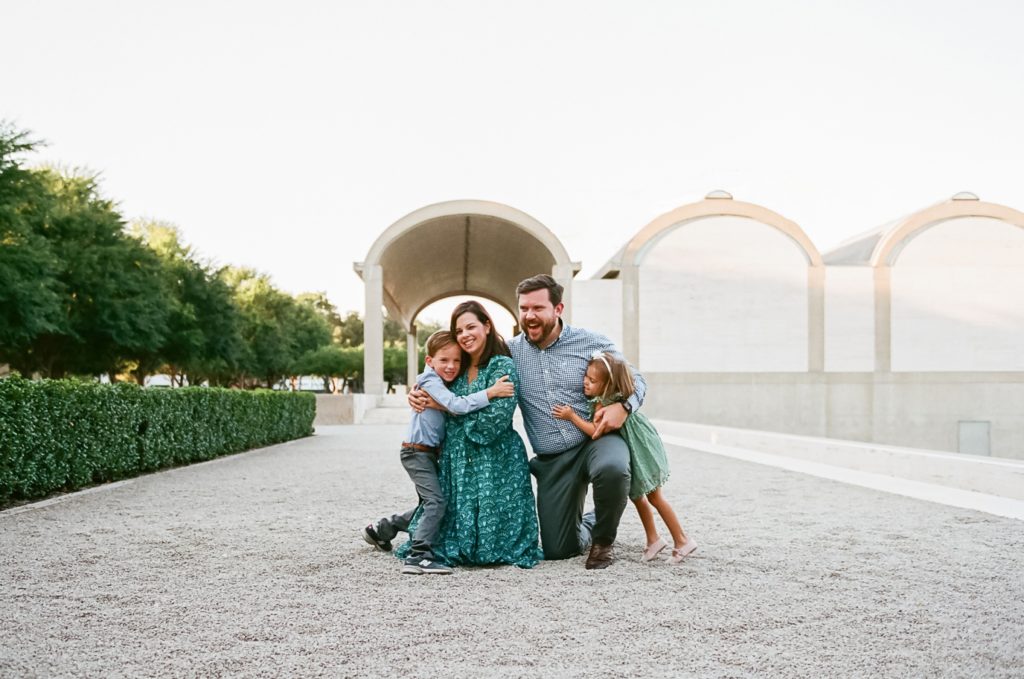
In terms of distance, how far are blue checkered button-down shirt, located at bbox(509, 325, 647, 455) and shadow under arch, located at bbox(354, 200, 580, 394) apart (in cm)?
2060

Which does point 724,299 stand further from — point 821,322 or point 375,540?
point 375,540

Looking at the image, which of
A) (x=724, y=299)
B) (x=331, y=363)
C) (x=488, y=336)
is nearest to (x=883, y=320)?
(x=724, y=299)

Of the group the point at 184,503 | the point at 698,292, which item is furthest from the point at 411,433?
the point at 698,292

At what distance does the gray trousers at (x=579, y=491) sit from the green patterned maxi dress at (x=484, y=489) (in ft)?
0.49

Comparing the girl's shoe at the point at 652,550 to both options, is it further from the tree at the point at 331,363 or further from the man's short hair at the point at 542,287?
the tree at the point at 331,363

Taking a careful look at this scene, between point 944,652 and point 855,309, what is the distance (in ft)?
86.7

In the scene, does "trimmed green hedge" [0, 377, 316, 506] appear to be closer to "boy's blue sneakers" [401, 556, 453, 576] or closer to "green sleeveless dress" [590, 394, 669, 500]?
"boy's blue sneakers" [401, 556, 453, 576]

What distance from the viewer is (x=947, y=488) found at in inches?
388

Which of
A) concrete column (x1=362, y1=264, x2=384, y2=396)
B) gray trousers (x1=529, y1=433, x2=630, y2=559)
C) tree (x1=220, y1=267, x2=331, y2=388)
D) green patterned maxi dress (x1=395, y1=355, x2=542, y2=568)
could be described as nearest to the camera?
gray trousers (x1=529, y1=433, x2=630, y2=559)

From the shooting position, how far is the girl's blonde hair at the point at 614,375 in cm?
562

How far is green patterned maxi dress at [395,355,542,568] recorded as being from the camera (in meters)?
5.62

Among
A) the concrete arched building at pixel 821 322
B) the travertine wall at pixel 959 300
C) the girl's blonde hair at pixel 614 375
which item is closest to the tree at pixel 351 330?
the concrete arched building at pixel 821 322

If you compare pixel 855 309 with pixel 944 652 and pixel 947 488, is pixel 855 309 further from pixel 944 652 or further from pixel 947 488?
pixel 944 652

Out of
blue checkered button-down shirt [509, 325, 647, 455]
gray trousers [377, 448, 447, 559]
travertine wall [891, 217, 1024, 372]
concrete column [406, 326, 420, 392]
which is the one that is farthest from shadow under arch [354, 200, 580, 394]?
gray trousers [377, 448, 447, 559]
